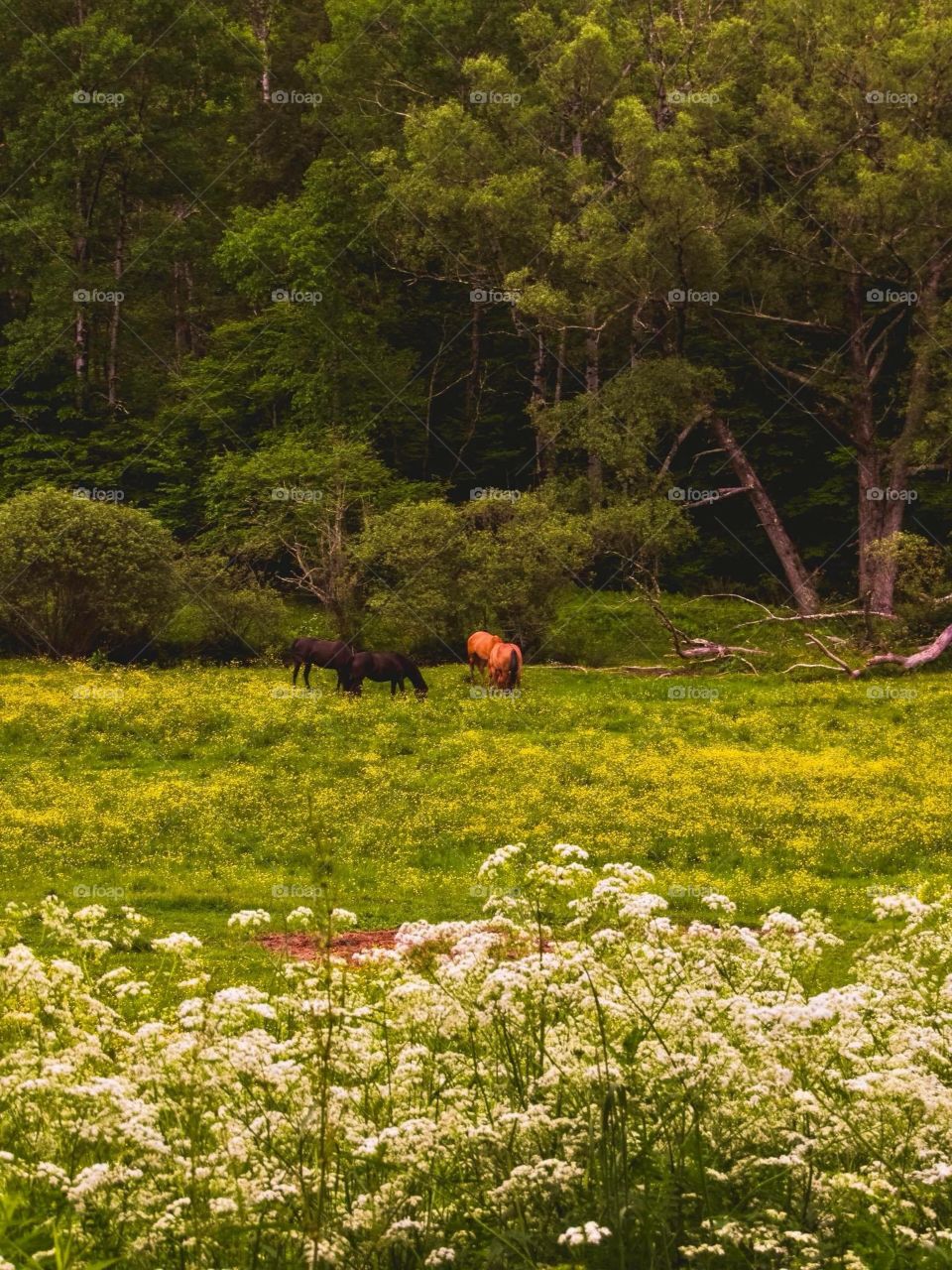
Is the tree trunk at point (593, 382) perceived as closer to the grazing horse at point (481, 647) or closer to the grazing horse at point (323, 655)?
the grazing horse at point (481, 647)

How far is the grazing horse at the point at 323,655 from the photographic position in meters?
30.6

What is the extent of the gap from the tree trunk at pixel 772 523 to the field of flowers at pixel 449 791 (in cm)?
1298

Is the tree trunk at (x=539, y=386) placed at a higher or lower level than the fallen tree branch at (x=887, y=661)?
higher

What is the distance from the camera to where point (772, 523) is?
4378 centimetres

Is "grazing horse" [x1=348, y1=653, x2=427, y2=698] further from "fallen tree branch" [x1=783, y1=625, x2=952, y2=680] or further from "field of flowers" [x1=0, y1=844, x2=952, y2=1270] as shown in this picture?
"field of flowers" [x1=0, y1=844, x2=952, y2=1270]

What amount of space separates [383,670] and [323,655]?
6.54 feet

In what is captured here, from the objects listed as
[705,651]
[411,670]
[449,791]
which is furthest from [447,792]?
[705,651]

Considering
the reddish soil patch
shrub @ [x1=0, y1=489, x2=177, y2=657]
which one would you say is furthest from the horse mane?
the reddish soil patch

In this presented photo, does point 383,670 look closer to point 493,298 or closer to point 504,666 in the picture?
point 504,666

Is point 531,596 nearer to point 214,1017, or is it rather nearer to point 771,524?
point 771,524

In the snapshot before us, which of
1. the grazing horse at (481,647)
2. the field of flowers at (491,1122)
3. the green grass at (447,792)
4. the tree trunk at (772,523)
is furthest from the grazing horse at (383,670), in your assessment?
the field of flowers at (491,1122)

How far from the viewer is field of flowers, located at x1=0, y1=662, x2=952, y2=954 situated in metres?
17.0

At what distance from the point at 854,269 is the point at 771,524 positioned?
7270mm

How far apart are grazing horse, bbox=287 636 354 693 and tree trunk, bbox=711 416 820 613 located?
16364 millimetres
